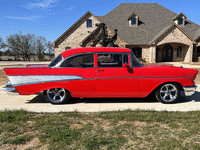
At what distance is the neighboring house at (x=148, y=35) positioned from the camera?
2373 centimetres

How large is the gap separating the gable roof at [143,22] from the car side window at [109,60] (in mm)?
19945

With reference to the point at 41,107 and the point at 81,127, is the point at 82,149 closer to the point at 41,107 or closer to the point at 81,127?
the point at 81,127

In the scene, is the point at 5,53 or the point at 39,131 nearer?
the point at 39,131

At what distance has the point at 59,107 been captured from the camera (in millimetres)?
4613

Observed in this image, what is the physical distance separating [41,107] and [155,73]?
135 inches

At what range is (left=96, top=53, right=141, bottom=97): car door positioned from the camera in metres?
4.70

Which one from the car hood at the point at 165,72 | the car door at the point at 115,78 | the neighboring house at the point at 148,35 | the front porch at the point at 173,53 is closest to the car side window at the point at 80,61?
the car door at the point at 115,78

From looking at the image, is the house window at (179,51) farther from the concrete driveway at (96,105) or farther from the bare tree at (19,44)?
the bare tree at (19,44)

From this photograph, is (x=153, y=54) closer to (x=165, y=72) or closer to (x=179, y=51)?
(x=179, y=51)

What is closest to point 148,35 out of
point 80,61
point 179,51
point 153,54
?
point 153,54

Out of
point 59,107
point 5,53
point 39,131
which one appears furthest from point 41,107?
point 5,53

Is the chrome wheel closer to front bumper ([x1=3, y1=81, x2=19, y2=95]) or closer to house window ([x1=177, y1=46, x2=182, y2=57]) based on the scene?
front bumper ([x1=3, y1=81, x2=19, y2=95])

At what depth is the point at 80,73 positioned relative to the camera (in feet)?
15.5

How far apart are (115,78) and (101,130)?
6.13ft
